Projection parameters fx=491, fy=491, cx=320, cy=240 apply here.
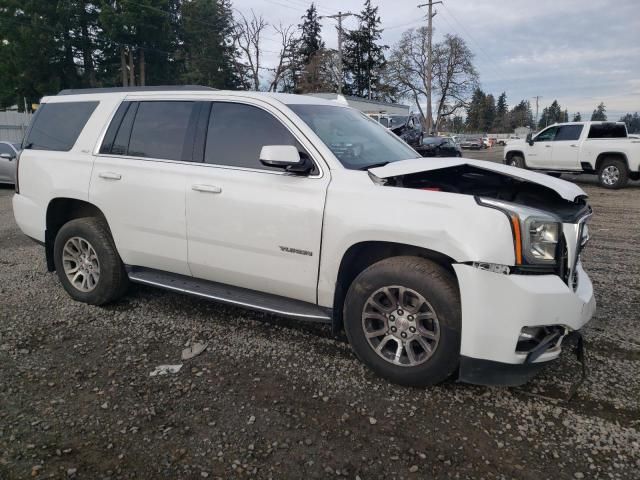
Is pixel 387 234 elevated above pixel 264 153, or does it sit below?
below

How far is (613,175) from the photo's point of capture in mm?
14242

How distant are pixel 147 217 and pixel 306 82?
55084 millimetres

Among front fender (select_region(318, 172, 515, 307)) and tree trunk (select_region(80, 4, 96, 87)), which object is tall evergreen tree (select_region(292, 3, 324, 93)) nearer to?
tree trunk (select_region(80, 4, 96, 87))

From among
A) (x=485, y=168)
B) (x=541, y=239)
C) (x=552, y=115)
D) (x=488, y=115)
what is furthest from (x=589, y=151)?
(x=552, y=115)

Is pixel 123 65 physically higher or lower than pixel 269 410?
higher

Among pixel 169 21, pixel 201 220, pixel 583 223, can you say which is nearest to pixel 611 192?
pixel 583 223

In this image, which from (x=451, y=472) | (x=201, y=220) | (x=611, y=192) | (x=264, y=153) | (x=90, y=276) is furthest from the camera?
(x=611, y=192)

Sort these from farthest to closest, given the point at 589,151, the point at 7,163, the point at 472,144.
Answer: the point at 472,144, the point at 589,151, the point at 7,163

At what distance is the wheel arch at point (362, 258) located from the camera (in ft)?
10.3

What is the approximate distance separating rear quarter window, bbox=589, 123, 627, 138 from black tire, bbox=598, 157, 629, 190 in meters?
0.77

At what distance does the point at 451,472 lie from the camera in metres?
2.43

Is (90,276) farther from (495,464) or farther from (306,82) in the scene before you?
(306,82)

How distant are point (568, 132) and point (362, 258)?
563 inches

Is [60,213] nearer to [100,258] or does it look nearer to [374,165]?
[100,258]
